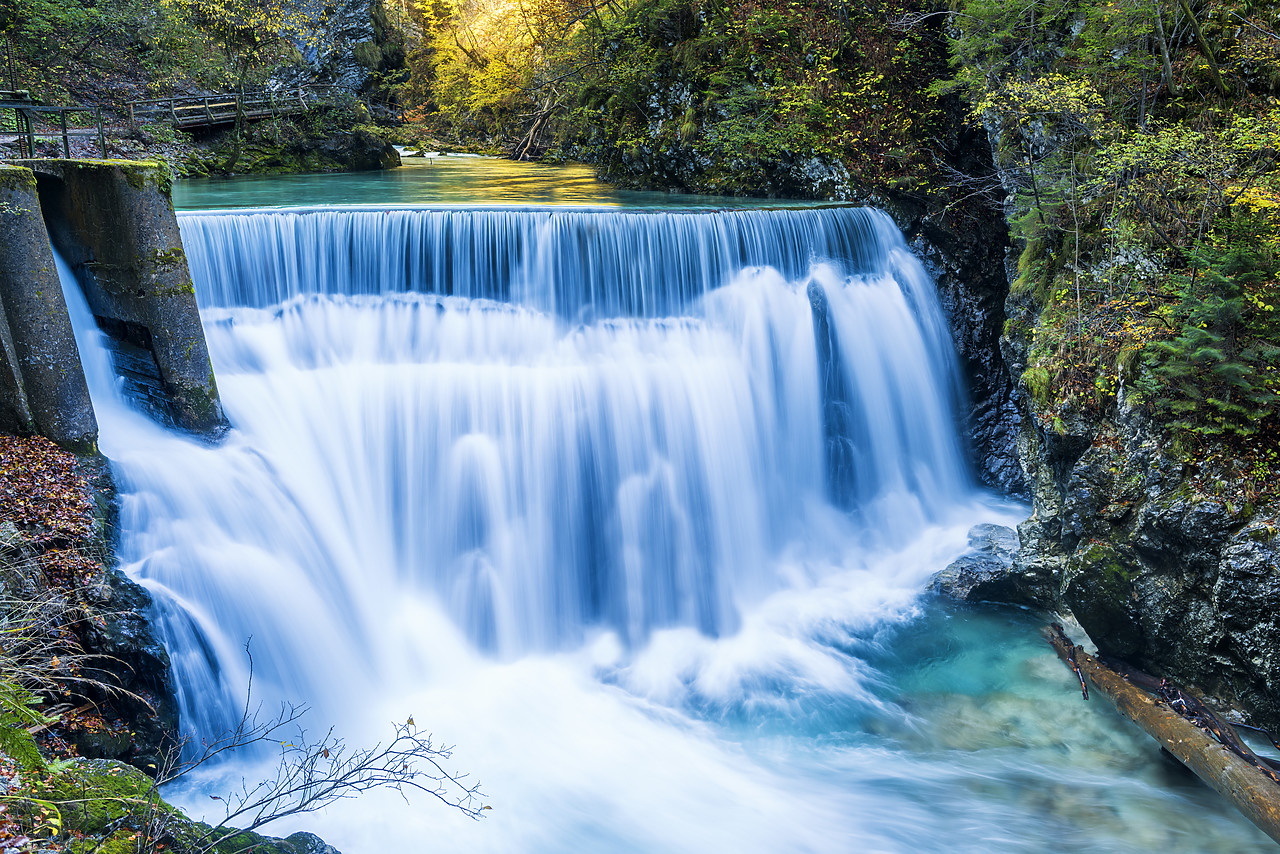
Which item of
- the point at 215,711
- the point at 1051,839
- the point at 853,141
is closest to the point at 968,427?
the point at 853,141

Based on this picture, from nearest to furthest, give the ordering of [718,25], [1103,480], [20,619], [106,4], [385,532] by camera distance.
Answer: [20,619] < [1103,480] < [385,532] < [718,25] < [106,4]

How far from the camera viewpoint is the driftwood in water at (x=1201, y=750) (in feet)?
17.5

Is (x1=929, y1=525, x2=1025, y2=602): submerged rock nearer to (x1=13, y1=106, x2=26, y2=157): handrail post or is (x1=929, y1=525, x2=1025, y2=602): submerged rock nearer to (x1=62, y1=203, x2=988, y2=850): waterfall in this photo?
(x1=62, y1=203, x2=988, y2=850): waterfall

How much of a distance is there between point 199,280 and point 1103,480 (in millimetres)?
9623

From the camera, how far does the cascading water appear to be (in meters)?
6.42

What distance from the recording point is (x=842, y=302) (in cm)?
1070

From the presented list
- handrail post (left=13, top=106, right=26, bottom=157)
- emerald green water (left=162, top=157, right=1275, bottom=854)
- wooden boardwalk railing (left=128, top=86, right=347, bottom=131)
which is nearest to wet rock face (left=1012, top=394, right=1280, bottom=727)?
emerald green water (left=162, top=157, right=1275, bottom=854)

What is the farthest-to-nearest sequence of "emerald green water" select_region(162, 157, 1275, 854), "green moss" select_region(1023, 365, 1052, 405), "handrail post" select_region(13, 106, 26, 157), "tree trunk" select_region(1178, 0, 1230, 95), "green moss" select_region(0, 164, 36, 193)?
"handrail post" select_region(13, 106, 26, 157)
"green moss" select_region(1023, 365, 1052, 405)
"tree trunk" select_region(1178, 0, 1230, 95)
"green moss" select_region(0, 164, 36, 193)
"emerald green water" select_region(162, 157, 1275, 854)

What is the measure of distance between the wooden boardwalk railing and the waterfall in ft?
37.1

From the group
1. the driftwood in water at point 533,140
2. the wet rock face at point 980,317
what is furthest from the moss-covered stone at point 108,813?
the driftwood in water at point 533,140

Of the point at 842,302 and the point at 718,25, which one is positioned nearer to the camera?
the point at 842,302

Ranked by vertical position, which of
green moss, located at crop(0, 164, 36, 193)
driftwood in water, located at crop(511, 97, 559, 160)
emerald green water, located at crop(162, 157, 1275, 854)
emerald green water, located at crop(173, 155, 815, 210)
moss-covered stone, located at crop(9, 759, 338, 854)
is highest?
driftwood in water, located at crop(511, 97, 559, 160)

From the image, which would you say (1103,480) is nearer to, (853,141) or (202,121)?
(853,141)

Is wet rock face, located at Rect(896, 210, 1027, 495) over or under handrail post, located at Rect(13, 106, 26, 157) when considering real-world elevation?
under
